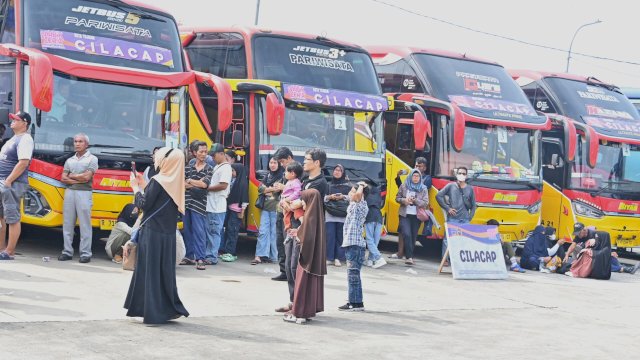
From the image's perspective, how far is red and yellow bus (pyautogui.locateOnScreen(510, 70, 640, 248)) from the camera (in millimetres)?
20812

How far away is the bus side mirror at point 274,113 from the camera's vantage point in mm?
15328

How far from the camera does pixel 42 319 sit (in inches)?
379

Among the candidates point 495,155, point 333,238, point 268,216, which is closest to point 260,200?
point 268,216

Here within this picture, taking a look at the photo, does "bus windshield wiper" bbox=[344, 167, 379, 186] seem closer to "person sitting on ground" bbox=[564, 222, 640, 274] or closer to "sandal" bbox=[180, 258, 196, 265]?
"sandal" bbox=[180, 258, 196, 265]

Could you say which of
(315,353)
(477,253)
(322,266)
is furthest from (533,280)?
(315,353)

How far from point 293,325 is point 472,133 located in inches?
360

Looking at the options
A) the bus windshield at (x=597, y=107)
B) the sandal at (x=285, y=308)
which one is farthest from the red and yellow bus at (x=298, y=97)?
the bus windshield at (x=597, y=107)

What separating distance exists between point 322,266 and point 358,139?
6655mm

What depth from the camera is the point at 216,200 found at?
15.2 meters

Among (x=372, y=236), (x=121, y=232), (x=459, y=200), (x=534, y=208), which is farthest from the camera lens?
(x=534, y=208)

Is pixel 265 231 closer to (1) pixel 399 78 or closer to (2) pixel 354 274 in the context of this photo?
(2) pixel 354 274

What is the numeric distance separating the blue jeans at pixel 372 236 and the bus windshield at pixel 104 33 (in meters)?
4.04

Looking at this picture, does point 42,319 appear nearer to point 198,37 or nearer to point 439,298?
point 439,298

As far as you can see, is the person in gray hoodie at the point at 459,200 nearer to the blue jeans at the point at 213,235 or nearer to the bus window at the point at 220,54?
the bus window at the point at 220,54
